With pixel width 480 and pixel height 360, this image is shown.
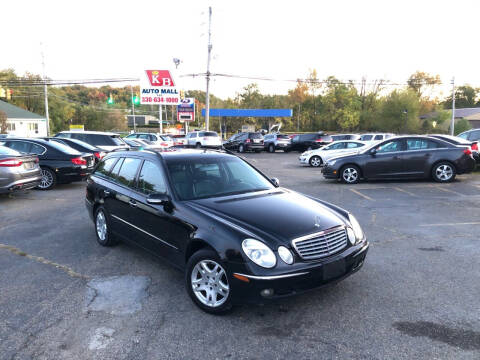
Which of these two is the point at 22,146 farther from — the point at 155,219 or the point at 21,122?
the point at 21,122

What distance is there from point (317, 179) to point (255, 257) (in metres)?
11.1

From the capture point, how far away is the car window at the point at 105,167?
19.1ft

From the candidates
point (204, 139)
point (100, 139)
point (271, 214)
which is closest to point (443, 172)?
point (271, 214)


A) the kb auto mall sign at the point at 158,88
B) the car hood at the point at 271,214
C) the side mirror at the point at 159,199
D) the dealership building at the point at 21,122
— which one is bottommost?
the car hood at the point at 271,214

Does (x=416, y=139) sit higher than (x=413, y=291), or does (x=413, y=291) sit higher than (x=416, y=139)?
(x=416, y=139)

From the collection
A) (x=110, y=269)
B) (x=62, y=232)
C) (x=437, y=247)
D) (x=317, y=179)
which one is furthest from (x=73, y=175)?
(x=437, y=247)

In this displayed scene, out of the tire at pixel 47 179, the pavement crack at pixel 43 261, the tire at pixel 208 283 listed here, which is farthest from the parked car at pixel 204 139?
the tire at pixel 208 283

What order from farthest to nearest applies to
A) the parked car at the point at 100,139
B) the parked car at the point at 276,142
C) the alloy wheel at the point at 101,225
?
the parked car at the point at 276,142 → the parked car at the point at 100,139 → the alloy wheel at the point at 101,225

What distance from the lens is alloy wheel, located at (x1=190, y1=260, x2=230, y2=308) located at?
3.54 metres

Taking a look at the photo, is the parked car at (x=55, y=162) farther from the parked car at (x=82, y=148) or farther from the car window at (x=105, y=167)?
the car window at (x=105, y=167)

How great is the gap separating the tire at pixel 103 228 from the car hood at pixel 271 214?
7.06 ft

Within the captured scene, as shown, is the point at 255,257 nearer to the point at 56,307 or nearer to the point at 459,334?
the point at 459,334

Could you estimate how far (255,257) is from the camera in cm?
331

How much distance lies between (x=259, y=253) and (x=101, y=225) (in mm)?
3486
